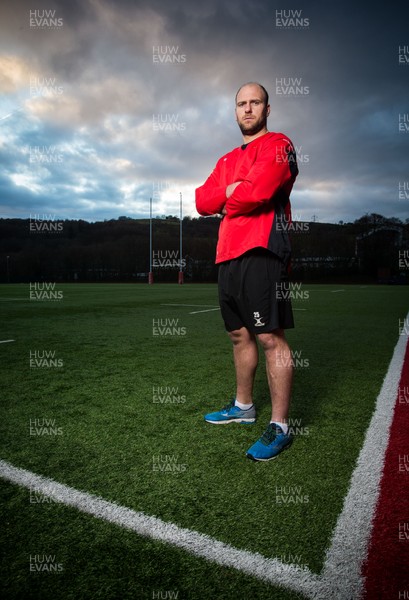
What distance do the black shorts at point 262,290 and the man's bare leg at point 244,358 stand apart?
0.70 feet

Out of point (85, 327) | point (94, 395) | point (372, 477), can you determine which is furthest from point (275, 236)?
point (85, 327)

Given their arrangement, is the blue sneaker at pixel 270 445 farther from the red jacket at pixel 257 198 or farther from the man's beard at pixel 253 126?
the man's beard at pixel 253 126

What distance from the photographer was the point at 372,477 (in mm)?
1684

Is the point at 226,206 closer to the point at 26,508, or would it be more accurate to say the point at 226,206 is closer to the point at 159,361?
the point at 26,508

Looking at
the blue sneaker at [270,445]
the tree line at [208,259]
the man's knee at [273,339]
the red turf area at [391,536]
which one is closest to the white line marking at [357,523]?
the red turf area at [391,536]

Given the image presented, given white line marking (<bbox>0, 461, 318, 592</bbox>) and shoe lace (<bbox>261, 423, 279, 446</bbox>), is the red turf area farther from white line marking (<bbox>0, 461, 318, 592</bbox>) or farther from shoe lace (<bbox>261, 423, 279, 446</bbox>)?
shoe lace (<bbox>261, 423, 279, 446</bbox>)

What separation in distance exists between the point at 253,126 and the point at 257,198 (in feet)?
1.77

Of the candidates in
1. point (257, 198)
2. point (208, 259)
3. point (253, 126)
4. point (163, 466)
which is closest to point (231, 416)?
point (163, 466)

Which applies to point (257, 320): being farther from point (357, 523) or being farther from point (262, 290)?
point (357, 523)

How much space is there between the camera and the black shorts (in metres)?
1.94

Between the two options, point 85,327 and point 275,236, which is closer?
point 275,236

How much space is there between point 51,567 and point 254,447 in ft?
3.38

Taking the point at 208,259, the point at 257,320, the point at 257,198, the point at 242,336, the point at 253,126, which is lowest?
the point at 242,336

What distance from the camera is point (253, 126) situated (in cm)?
209
